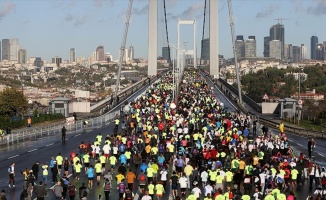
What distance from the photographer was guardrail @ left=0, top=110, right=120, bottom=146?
42588 millimetres

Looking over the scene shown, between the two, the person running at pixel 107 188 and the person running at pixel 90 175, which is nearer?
the person running at pixel 107 188

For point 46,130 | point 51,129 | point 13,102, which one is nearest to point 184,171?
point 46,130

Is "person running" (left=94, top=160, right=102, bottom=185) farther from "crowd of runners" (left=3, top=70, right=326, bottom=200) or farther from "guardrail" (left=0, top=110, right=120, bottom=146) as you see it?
"guardrail" (left=0, top=110, right=120, bottom=146)

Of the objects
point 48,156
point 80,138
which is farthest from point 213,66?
point 48,156

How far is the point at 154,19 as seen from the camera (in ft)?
358

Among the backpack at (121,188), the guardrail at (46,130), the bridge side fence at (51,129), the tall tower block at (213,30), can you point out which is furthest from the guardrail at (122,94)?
the backpack at (121,188)

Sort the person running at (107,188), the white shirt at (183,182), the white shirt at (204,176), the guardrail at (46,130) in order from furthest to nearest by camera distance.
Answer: the guardrail at (46,130)
the white shirt at (204,176)
the white shirt at (183,182)
the person running at (107,188)

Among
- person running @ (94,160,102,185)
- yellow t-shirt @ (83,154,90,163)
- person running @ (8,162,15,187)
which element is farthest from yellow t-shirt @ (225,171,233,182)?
person running @ (8,162,15,187)

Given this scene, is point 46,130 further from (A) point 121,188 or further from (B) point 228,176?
(A) point 121,188

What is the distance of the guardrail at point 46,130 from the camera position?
42.6m

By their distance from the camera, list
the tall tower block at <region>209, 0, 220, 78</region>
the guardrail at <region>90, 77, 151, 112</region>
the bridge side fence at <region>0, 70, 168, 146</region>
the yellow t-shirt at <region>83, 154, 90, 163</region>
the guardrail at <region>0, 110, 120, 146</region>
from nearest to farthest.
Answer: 1. the yellow t-shirt at <region>83, 154, 90, 163</region>
2. the guardrail at <region>0, 110, 120, 146</region>
3. the bridge side fence at <region>0, 70, 168, 146</region>
4. the guardrail at <region>90, 77, 151, 112</region>
5. the tall tower block at <region>209, 0, 220, 78</region>

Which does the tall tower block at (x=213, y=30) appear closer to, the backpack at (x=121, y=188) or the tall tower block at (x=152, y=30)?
the tall tower block at (x=152, y=30)

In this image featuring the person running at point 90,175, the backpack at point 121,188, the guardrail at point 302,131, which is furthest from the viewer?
the guardrail at point 302,131

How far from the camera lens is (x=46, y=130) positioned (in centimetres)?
4906
